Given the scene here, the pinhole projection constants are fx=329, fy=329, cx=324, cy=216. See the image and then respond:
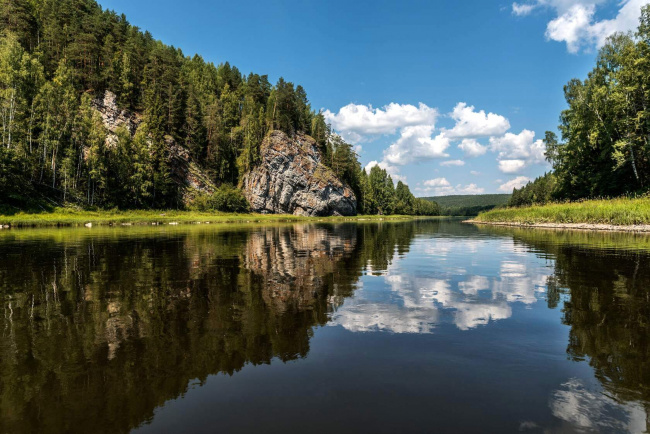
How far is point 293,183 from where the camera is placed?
132875mm

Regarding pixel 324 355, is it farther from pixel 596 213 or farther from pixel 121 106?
pixel 121 106

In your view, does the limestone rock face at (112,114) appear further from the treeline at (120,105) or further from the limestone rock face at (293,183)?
the limestone rock face at (293,183)

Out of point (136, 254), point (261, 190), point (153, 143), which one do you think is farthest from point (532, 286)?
point (261, 190)

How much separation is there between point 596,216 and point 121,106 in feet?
399

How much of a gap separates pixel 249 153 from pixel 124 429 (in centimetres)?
12872

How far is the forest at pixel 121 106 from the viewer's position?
229ft

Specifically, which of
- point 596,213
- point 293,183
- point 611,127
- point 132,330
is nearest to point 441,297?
point 132,330

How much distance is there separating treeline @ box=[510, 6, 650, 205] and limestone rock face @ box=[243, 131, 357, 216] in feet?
268

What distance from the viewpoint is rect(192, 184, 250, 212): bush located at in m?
101

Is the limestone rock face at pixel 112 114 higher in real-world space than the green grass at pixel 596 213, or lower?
higher

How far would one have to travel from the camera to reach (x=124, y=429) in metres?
4.11

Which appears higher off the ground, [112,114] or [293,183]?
[112,114]

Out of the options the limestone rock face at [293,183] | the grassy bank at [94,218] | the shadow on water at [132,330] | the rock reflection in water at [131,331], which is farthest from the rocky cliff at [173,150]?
the rock reflection in water at [131,331]

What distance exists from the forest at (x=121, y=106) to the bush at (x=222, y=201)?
436 millimetres
